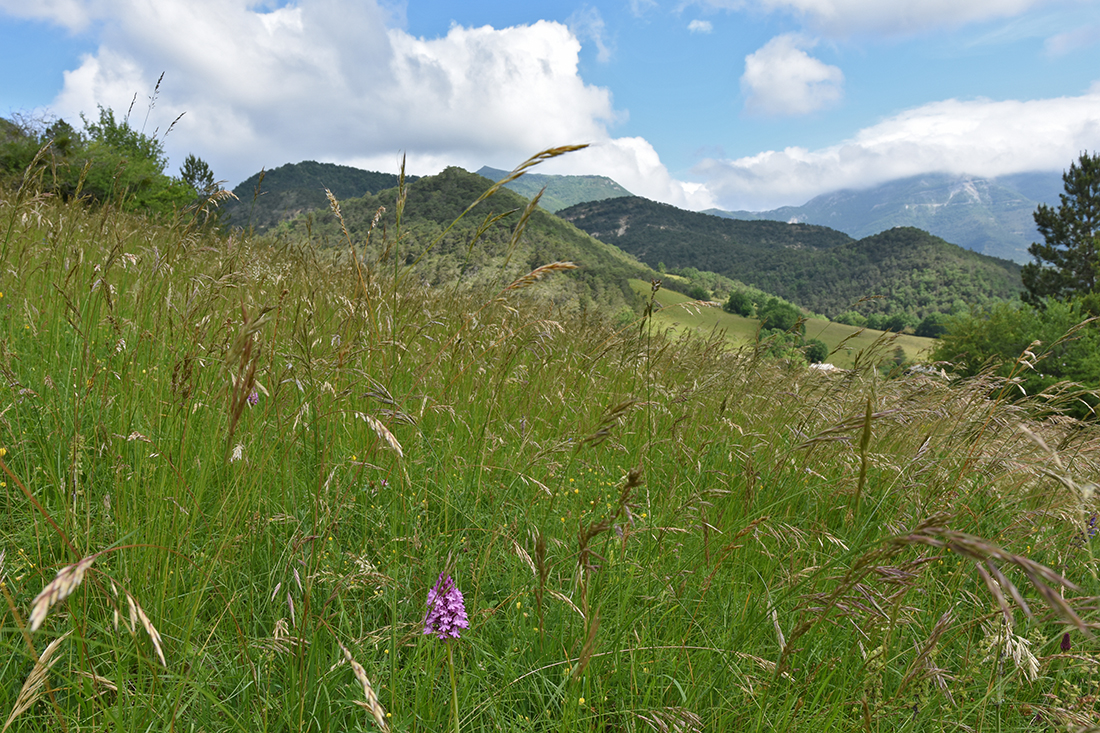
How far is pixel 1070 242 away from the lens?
4709 centimetres

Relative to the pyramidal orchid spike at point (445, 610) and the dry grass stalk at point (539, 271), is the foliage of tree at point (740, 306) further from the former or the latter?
the pyramidal orchid spike at point (445, 610)

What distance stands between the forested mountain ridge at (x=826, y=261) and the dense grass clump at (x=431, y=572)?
333 feet

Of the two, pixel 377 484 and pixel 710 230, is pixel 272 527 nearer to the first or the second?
pixel 377 484

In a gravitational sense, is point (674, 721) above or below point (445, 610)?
below

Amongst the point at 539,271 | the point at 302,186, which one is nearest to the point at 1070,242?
the point at 539,271

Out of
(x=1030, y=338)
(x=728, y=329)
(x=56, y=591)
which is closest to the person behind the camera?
(x=56, y=591)

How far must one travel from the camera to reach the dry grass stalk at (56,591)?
541mm

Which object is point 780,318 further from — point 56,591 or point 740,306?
point 56,591

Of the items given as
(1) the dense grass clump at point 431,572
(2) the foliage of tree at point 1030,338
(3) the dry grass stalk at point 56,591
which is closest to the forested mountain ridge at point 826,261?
(2) the foliage of tree at point 1030,338

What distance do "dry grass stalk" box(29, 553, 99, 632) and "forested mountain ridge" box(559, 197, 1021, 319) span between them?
10338 centimetres

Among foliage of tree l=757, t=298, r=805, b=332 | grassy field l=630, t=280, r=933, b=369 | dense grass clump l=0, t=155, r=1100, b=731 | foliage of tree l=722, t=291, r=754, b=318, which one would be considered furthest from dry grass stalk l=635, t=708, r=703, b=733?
foliage of tree l=722, t=291, r=754, b=318

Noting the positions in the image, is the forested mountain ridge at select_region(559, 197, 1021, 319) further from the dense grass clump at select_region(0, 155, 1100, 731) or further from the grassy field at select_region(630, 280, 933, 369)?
the dense grass clump at select_region(0, 155, 1100, 731)

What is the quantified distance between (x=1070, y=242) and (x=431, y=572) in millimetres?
67084

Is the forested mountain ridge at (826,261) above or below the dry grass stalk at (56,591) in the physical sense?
above
